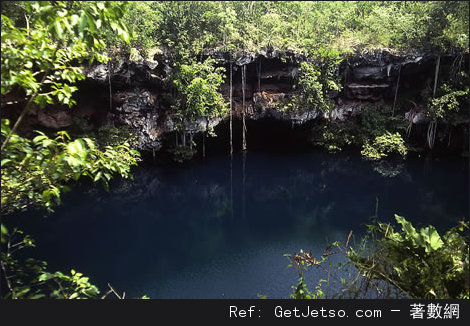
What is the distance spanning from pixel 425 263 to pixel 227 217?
9.28 metres

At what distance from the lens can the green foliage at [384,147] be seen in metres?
18.4

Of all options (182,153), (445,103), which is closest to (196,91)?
(182,153)

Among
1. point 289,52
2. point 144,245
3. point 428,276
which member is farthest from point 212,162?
point 428,276

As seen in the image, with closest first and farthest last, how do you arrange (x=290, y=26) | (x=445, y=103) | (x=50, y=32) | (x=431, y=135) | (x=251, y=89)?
(x=50, y=32) < (x=445, y=103) < (x=431, y=135) < (x=290, y=26) < (x=251, y=89)

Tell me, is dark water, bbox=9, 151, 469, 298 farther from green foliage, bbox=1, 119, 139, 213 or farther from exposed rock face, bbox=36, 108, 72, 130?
green foliage, bbox=1, 119, 139, 213

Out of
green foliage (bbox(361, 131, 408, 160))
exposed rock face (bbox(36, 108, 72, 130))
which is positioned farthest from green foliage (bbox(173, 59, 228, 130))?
green foliage (bbox(361, 131, 408, 160))

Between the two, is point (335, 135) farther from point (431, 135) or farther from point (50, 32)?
point (50, 32)

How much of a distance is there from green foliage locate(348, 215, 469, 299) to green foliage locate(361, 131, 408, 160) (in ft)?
49.6

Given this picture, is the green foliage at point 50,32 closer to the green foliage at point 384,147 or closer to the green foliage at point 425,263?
the green foliage at point 425,263

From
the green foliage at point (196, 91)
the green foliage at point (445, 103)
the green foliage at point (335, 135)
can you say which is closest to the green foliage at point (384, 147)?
the green foliage at point (335, 135)

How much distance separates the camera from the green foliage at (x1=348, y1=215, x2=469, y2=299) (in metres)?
3.76

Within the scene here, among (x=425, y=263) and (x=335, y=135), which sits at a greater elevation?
(x=425, y=263)

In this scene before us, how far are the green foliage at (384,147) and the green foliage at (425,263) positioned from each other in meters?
15.1

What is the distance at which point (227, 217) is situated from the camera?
12820 millimetres
